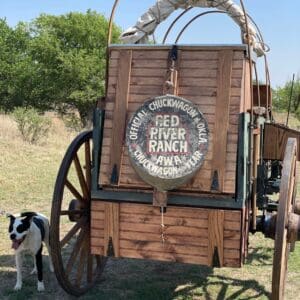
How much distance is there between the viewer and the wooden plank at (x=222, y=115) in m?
3.71

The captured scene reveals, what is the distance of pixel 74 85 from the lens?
117ft

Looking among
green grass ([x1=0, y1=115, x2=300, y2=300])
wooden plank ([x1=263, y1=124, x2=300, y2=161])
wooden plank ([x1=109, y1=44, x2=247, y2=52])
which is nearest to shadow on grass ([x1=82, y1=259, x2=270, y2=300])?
green grass ([x1=0, y1=115, x2=300, y2=300])

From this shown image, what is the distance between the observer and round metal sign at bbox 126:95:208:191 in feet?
12.1

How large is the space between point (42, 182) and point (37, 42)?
28818 millimetres

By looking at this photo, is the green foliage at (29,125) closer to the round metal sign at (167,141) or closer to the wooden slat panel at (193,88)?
the wooden slat panel at (193,88)

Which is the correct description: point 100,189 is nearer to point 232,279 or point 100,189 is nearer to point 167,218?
point 167,218

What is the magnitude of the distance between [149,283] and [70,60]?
105 ft

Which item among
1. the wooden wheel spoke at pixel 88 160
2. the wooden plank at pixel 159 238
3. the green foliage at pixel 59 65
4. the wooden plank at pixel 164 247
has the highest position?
the green foliage at pixel 59 65

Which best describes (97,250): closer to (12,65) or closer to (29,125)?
(29,125)

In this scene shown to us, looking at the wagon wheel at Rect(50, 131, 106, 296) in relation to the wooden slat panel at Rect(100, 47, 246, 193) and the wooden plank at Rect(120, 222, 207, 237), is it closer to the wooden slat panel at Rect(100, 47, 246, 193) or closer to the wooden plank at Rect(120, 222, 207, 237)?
the wooden slat panel at Rect(100, 47, 246, 193)

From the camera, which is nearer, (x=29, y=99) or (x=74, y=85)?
(x=74, y=85)

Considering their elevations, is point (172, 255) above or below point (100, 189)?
below

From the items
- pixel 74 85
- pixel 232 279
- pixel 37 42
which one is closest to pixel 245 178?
pixel 232 279

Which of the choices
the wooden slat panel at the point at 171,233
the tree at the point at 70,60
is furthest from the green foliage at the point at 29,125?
the tree at the point at 70,60
